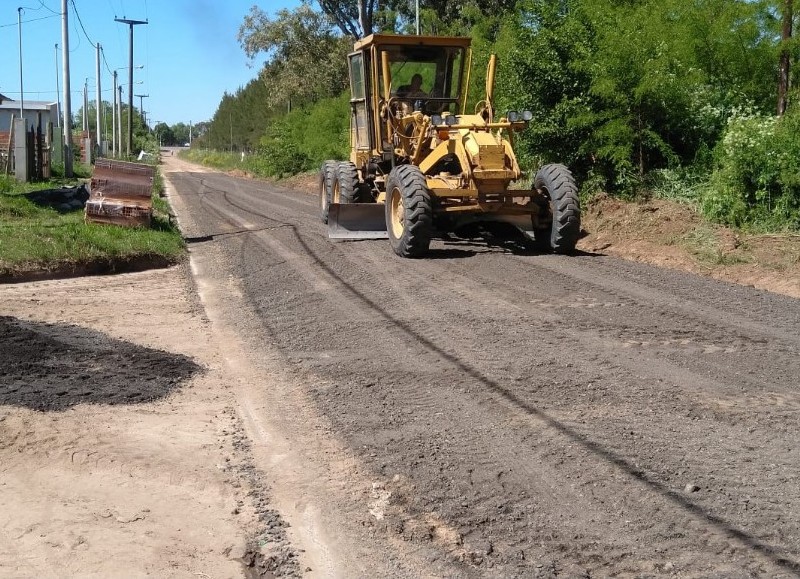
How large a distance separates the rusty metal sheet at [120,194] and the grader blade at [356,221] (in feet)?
10.3

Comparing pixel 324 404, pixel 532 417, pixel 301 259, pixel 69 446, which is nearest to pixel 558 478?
pixel 532 417

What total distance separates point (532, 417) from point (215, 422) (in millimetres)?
2098

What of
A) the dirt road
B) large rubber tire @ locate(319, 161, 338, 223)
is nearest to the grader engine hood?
the dirt road

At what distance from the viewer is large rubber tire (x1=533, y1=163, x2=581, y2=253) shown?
39.5 ft

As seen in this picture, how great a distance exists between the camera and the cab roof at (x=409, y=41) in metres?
13.8

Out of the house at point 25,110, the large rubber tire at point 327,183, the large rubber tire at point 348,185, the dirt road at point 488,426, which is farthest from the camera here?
the house at point 25,110

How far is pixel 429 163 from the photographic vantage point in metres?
13.1

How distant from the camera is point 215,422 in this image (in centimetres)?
588

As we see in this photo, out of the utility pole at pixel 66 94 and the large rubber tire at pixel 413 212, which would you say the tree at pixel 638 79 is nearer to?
the large rubber tire at pixel 413 212

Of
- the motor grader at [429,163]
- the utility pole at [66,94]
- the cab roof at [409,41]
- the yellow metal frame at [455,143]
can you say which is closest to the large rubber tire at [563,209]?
the motor grader at [429,163]

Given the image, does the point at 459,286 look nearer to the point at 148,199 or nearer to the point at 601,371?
the point at 601,371

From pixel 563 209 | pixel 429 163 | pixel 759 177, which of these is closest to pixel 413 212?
pixel 429 163

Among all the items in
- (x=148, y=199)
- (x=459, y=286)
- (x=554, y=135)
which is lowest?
(x=459, y=286)

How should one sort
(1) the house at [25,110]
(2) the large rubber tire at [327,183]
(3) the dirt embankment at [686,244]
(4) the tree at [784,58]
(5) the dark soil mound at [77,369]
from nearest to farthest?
1. (5) the dark soil mound at [77,369]
2. (3) the dirt embankment at [686,244]
3. (4) the tree at [784,58]
4. (2) the large rubber tire at [327,183]
5. (1) the house at [25,110]
